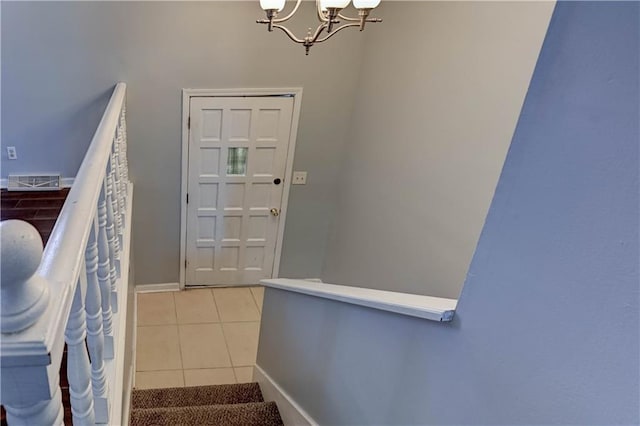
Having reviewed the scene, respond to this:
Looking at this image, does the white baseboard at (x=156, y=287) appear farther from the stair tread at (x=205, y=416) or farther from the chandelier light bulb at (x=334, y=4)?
the chandelier light bulb at (x=334, y=4)

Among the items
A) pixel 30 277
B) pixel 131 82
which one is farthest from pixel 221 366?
pixel 30 277

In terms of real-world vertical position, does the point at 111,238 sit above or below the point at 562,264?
below

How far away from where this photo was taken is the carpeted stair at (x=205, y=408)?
2.36 meters

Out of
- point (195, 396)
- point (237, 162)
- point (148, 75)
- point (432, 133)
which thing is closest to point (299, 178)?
point (237, 162)

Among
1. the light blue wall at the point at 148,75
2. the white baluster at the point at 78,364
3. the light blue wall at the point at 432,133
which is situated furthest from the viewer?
the light blue wall at the point at 148,75

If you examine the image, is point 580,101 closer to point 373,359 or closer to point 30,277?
point 30,277

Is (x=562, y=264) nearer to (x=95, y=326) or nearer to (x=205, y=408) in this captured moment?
(x=95, y=326)

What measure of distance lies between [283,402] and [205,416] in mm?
458

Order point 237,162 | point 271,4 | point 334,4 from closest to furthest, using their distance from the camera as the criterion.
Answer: point 334,4, point 271,4, point 237,162

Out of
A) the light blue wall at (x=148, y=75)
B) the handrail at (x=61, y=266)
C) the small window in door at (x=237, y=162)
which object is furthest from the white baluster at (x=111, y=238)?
the small window in door at (x=237, y=162)

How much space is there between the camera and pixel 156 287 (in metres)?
4.57

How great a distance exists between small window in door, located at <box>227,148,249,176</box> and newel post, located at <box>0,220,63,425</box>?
3634 mm

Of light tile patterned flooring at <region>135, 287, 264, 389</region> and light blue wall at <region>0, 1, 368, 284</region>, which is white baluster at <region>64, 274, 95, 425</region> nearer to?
light tile patterned flooring at <region>135, 287, 264, 389</region>

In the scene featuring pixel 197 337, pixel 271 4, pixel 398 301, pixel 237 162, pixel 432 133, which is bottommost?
pixel 197 337
